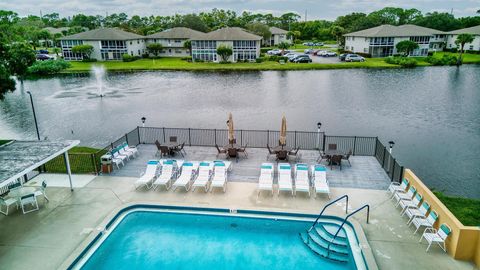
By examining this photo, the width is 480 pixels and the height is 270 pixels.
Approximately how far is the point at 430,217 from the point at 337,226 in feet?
Result: 9.53

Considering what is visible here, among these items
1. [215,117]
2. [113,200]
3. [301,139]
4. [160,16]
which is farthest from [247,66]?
[160,16]

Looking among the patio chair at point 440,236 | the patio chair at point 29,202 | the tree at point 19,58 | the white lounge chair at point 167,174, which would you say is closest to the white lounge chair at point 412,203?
the patio chair at point 440,236

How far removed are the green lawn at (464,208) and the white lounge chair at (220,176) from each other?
363 inches

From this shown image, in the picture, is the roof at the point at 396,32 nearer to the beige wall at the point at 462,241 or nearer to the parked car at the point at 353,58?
the parked car at the point at 353,58

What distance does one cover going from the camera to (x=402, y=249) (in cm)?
1016

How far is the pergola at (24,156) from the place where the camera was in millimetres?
11063

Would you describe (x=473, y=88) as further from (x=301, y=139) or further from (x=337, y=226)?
(x=337, y=226)

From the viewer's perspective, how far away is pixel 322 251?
10562 millimetres

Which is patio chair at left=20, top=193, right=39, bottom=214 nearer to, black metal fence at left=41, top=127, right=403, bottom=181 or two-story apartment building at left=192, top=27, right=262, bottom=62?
black metal fence at left=41, top=127, right=403, bottom=181

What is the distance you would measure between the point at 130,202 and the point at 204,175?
3151 millimetres

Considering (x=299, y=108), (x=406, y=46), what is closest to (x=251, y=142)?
(x=299, y=108)

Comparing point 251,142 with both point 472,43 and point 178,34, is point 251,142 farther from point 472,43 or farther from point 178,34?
point 472,43

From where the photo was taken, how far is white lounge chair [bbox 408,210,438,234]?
1055 centimetres

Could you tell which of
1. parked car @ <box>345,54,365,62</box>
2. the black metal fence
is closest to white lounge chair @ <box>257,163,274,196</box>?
the black metal fence
